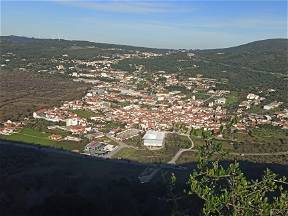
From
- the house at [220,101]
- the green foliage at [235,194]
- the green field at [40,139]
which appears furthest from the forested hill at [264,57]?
the green foliage at [235,194]

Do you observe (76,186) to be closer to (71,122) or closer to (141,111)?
(71,122)

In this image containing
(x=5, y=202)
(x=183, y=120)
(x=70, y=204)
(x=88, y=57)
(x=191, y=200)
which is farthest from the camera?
(x=88, y=57)

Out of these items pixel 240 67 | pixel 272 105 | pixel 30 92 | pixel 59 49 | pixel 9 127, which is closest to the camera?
pixel 9 127

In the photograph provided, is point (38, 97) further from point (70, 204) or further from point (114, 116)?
point (70, 204)

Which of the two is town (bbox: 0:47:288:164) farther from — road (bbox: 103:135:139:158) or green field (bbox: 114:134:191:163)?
green field (bbox: 114:134:191:163)

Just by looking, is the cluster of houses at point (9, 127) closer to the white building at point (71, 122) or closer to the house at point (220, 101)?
the white building at point (71, 122)

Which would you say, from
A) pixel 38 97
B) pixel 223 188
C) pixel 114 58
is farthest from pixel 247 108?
pixel 114 58

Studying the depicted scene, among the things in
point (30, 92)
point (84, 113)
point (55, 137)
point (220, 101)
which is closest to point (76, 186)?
point (55, 137)
